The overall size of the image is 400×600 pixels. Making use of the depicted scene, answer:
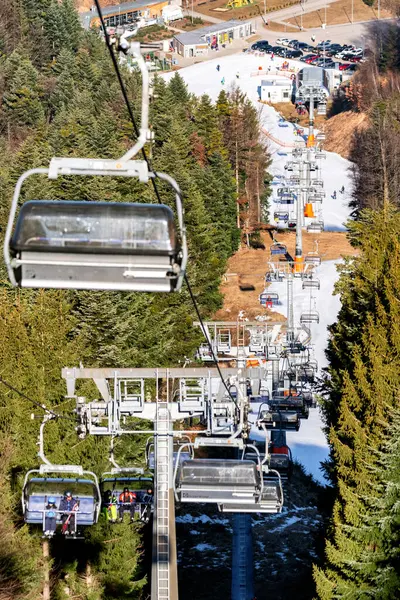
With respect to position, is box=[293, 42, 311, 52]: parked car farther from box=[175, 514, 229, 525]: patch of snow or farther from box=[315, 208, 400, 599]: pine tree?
box=[175, 514, 229, 525]: patch of snow

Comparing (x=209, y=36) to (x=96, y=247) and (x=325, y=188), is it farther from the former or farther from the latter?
(x=96, y=247)

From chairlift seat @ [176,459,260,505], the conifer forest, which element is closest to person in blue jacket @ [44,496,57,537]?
the conifer forest

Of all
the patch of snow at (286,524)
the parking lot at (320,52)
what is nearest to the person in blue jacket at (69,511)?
the patch of snow at (286,524)

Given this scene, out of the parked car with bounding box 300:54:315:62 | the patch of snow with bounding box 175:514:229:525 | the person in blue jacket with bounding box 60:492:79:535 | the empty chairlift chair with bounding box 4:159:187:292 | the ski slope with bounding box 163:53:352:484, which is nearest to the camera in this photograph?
the empty chairlift chair with bounding box 4:159:187:292

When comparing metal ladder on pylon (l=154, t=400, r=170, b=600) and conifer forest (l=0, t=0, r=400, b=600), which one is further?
conifer forest (l=0, t=0, r=400, b=600)

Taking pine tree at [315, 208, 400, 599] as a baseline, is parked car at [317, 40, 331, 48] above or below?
above

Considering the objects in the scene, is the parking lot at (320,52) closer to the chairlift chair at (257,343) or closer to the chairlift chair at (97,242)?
the chairlift chair at (257,343)

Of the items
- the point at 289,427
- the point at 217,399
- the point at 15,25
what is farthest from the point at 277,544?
the point at 15,25
